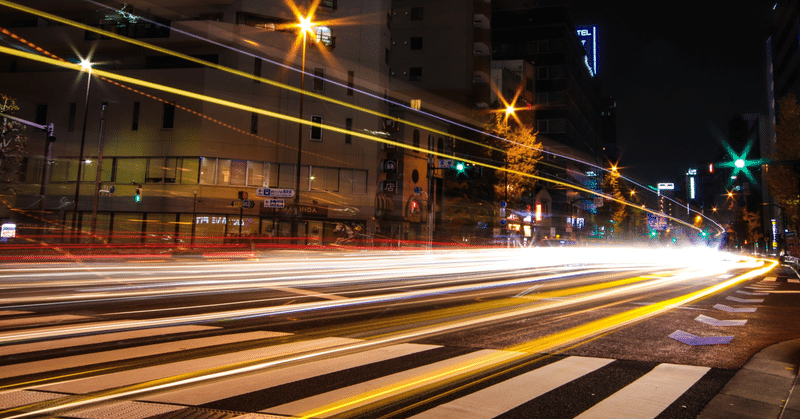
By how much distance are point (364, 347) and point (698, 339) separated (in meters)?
4.98

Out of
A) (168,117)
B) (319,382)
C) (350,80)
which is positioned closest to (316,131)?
(350,80)

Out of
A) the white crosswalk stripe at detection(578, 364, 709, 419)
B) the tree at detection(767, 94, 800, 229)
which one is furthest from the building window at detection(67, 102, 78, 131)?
the tree at detection(767, 94, 800, 229)

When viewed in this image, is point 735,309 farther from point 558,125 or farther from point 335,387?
point 558,125

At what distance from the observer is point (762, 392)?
493cm

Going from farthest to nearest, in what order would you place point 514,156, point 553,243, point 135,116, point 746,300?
point 553,243, point 514,156, point 135,116, point 746,300

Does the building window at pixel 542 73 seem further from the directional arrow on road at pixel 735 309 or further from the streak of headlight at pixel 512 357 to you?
the directional arrow on road at pixel 735 309

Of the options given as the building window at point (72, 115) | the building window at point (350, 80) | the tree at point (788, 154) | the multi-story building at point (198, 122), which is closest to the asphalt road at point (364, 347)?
the multi-story building at point (198, 122)

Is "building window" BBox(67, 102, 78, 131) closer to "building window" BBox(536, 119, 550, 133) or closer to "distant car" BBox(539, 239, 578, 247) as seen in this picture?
"distant car" BBox(539, 239, 578, 247)

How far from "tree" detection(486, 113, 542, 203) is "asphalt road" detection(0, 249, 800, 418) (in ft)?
91.2

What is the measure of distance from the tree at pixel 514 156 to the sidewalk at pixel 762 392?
117ft

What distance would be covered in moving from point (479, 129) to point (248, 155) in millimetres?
19533

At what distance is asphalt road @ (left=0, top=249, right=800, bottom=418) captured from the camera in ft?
14.7

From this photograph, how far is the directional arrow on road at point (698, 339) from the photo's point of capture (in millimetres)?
7504

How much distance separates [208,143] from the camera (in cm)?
3750
